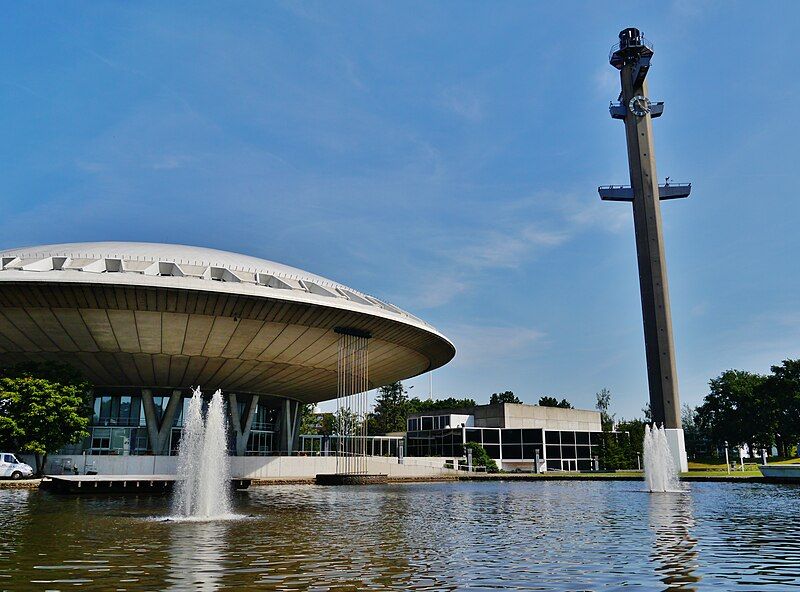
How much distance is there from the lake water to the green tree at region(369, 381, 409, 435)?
301 ft

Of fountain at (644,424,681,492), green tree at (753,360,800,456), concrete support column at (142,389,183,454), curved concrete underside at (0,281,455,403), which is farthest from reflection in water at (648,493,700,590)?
green tree at (753,360,800,456)

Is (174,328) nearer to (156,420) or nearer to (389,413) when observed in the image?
(156,420)

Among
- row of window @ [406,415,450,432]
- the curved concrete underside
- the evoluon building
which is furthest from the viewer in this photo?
row of window @ [406,415,450,432]

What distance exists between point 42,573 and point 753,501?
22.6 metres

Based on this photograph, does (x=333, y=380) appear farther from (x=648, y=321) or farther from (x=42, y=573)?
(x=42, y=573)

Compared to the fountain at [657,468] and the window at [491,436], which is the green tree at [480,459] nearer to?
the window at [491,436]

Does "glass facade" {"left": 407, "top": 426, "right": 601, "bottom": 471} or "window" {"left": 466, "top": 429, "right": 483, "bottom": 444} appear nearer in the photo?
"window" {"left": 466, "top": 429, "right": 483, "bottom": 444}

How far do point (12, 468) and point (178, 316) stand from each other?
10.3m

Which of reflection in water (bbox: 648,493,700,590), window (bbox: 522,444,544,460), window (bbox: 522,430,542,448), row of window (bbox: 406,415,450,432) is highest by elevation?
row of window (bbox: 406,415,450,432)

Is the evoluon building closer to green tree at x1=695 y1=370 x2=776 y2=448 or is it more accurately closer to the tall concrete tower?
the tall concrete tower

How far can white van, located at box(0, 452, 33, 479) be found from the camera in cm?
3075

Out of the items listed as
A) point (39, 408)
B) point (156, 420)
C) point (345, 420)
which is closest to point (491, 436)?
point (345, 420)

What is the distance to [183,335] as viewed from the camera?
3441cm

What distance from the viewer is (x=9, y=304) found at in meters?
30.1
